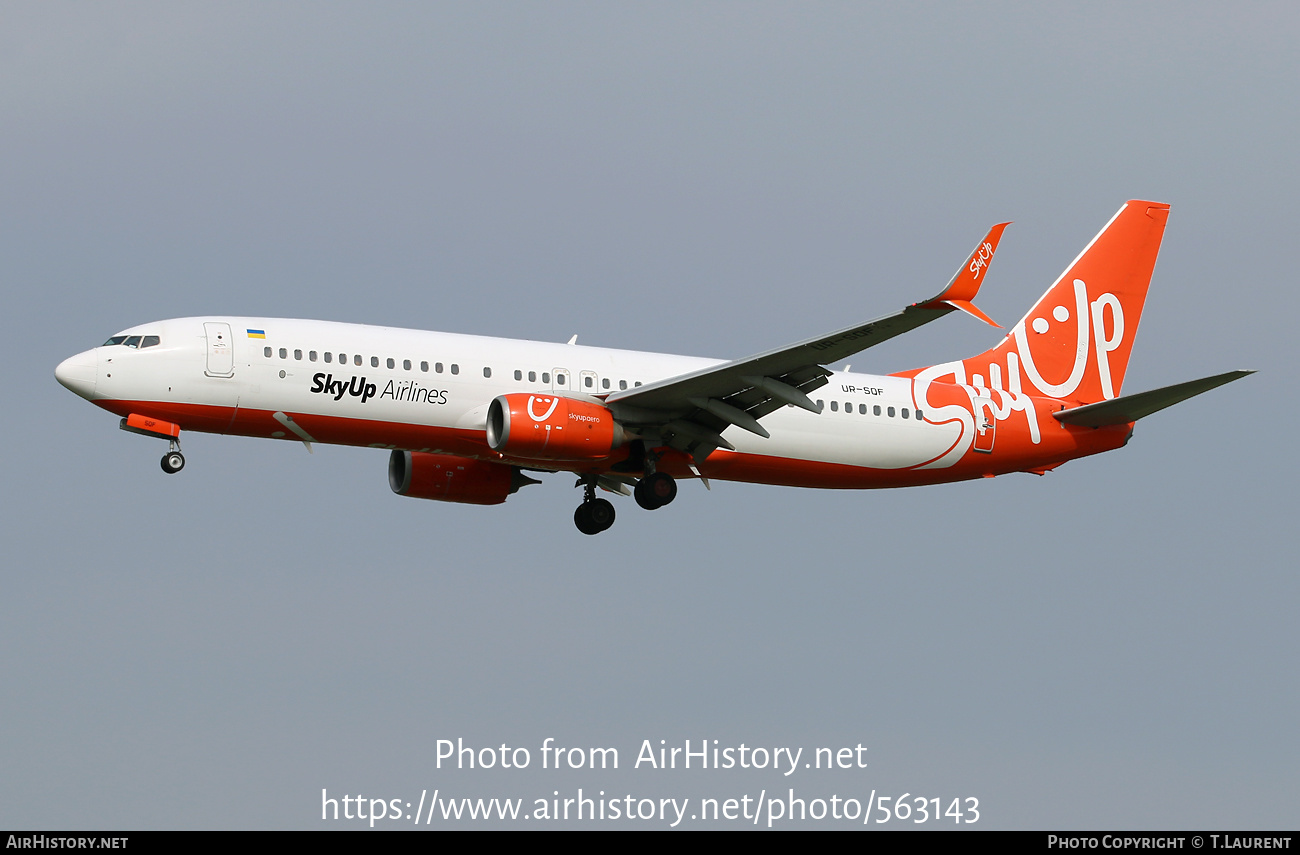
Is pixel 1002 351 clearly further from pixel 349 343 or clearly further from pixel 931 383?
pixel 349 343

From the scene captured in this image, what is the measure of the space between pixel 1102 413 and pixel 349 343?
18.8m

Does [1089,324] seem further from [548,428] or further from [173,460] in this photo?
[173,460]

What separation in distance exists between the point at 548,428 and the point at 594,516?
622cm

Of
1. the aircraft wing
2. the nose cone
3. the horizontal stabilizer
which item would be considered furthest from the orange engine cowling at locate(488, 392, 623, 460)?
the horizontal stabilizer

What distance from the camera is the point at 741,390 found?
A: 37.1m

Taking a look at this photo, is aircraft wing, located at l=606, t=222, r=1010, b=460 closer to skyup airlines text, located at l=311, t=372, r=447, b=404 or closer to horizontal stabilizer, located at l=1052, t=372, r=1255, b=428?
skyup airlines text, located at l=311, t=372, r=447, b=404

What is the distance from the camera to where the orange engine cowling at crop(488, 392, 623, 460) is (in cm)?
3578

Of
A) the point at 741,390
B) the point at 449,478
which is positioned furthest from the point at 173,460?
the point at 741,390

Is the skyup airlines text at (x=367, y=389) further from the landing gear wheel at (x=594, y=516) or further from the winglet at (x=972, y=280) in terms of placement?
the winglet at (x=972, y=280)

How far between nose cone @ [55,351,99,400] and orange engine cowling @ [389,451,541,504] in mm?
8327

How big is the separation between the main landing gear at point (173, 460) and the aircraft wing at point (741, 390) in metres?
9.52

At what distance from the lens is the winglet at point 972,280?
30484mm

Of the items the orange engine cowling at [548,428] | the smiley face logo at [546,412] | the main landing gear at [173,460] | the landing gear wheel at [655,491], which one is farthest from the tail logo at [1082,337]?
the main landing gear at [173,460]

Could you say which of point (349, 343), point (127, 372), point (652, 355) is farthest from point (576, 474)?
point (127, 372)
